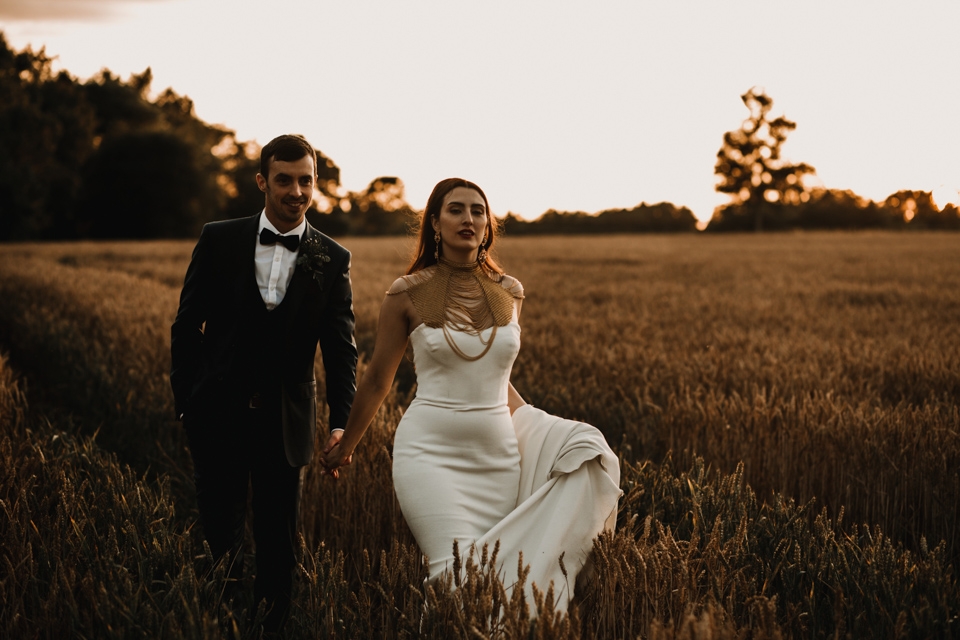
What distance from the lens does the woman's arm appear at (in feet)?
10.1

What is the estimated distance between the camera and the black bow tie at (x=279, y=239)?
3.03 metres

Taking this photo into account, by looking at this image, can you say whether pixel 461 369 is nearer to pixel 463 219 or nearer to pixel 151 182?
pixel 463 219

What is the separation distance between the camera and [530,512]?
107 inches

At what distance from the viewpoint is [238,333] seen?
2971 mm

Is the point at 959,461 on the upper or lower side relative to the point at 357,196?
lower

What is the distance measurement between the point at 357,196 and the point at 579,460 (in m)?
83.3

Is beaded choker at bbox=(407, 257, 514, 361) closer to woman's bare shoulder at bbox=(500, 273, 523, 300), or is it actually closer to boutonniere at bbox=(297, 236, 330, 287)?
woman's bare shoulder at bbox=(500, 273, 523, 300)

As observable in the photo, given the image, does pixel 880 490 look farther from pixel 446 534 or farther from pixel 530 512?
pixel 446 534

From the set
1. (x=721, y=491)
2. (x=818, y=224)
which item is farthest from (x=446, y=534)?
(x=818, y=224)

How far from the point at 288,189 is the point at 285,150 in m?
0.16

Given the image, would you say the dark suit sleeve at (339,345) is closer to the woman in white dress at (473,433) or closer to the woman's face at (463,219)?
the woman in white dress at (473,433)

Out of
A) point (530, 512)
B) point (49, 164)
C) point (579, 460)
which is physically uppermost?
point (49, 164)

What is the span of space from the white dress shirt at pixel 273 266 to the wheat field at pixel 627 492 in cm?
52

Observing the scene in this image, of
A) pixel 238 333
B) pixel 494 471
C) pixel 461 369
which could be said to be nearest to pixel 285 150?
pixel 238 333
